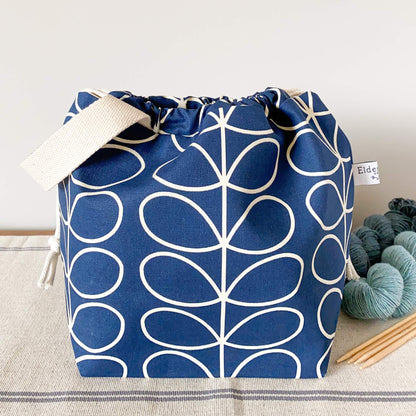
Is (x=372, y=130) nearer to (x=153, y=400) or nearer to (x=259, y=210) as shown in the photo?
(x=259, y=210)

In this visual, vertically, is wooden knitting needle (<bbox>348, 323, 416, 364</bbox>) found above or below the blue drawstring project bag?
below

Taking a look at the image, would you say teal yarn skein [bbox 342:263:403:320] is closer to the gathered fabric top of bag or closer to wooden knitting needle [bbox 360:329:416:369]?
wooden knitting needle [bbox 360:329:416:369]

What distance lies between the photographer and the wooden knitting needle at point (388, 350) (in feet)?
1.68

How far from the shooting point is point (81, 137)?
439 mm

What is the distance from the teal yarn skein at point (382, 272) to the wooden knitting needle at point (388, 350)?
0.03 m

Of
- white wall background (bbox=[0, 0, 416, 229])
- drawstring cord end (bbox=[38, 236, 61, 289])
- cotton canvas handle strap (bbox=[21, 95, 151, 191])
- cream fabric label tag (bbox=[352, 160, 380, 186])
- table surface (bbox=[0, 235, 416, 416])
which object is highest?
white wall background (bbox=[0, 0, 416, 229])

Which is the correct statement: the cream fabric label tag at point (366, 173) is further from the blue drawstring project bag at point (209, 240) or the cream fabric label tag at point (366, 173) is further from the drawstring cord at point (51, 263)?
the drawstring cord at point (51, 263)


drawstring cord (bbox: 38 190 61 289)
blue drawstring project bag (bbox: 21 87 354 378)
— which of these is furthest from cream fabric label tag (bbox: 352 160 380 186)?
drawstring cord (bbox: 38 190 61 289)

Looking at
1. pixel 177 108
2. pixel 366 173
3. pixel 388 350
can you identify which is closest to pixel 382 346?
pixel 388 350

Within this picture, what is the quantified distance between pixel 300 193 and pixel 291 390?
0.20 meters

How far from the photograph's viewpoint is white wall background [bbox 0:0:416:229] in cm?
69

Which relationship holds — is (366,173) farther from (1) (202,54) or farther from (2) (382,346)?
(1) (202,54)

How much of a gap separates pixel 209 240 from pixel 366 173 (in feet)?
0.76

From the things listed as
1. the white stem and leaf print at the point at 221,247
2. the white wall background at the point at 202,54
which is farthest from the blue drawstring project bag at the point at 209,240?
the white wall background at the point at 202,54
